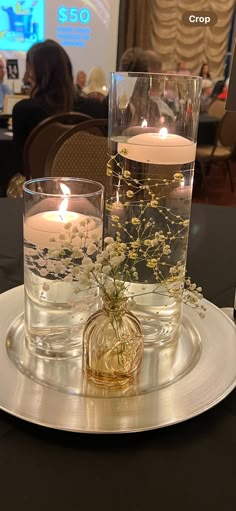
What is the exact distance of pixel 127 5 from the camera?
5582 mm

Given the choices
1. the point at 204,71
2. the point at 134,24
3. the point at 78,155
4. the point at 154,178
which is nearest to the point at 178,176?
the point at 154,178

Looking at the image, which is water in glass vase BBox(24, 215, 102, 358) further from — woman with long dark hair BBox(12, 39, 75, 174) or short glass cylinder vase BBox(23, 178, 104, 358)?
woman with long dark hair BBox(12, 39, 75, 174)

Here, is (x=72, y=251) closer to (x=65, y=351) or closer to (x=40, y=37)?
(x=65, y=351)

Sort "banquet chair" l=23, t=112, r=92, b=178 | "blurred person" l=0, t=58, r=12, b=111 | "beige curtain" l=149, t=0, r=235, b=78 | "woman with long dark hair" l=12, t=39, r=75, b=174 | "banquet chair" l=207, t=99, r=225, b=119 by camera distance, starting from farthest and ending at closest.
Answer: "beige curtain" l=149, t=0, r=235, b=78, "blurred person" l=0, t=58, r=12, b=111, "banquet chair" l=207, t=99, r=225, b=119, "woman with long dark hair" l=12, t=39, r=75, b=174, "banquet chair" l=23, t=112, r=92, b=178

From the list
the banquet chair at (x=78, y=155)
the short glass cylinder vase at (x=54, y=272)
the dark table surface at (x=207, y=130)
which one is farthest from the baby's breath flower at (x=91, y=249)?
the dark table surface at (x=207, y=130)

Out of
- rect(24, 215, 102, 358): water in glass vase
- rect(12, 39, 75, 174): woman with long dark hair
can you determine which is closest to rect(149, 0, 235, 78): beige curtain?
rect(12, 39, 75, 174): woman with long dark hair

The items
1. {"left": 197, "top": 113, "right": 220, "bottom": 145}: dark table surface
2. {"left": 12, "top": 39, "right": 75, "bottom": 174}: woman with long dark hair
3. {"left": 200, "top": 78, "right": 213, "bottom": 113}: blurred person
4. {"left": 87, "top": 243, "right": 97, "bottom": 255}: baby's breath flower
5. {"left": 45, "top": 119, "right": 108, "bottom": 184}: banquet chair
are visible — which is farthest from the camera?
{"left": 200, "top": 78, "right": 213, "bottom": 113}: blurred person

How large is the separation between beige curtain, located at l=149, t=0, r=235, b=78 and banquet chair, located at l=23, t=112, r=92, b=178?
3.70 meters

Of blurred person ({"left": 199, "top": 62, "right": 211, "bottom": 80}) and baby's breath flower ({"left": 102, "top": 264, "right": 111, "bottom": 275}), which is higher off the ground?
blurred person ({"left": 199, "top": 62, "right": 211, "bottom": 80})

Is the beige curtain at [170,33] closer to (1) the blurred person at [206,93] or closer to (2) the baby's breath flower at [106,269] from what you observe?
(1) the blurred person at [206,93]

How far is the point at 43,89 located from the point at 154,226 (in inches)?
89.8

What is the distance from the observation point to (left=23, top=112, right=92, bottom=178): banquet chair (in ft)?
7.41

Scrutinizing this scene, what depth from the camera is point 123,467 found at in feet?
1.56

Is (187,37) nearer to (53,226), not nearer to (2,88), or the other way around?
(2,88)
